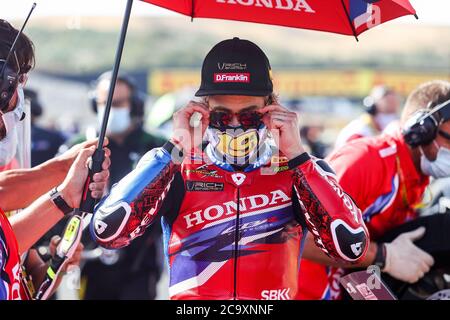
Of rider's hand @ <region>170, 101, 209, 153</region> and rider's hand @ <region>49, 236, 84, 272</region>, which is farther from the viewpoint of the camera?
rider's hand @ <region>49, 236, 84, 272</region>

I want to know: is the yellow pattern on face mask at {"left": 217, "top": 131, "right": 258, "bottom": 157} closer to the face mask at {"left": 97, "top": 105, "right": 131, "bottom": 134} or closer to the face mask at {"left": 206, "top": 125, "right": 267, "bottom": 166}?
the face mask at {"left": 206, "top": 125, "right": 267, "bottom": 166}

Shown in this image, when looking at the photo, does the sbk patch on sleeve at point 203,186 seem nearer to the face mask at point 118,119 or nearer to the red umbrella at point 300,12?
the red umbrella at point 300,12

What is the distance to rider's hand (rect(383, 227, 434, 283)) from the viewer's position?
4.64 m

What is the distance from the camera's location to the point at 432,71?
33.6 metres

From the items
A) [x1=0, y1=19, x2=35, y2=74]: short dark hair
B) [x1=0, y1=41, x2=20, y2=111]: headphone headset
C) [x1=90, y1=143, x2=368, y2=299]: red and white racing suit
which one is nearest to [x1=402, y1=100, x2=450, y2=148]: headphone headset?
[x1=90, y1=143, x2=368, y2=299]: red and white racing suit

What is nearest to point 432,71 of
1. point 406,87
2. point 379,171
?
point 406,87

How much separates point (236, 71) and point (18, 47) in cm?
92

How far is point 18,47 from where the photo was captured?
3.48 meters

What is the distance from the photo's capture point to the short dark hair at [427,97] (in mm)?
4820

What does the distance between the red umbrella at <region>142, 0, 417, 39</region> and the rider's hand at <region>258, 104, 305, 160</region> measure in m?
0.61

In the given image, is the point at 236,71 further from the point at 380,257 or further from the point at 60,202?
the point at 380,257

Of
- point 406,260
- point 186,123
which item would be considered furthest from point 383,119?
point 186,123

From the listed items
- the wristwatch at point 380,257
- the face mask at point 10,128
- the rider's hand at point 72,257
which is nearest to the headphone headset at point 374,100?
the wristwatch at point 380,257

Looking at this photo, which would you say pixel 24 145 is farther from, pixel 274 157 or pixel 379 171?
pixel 379 171
